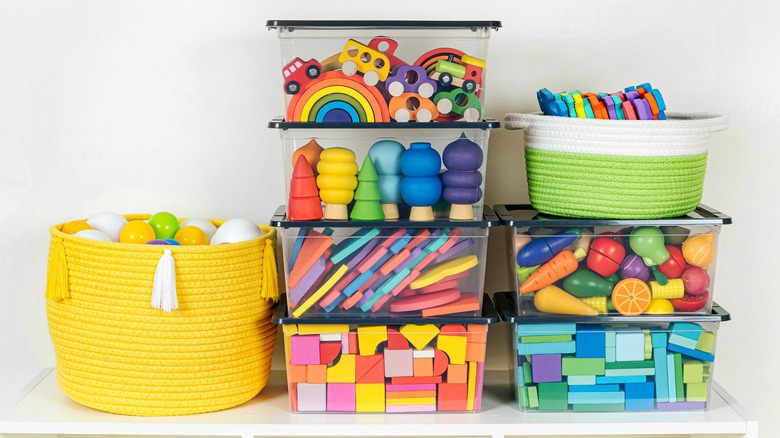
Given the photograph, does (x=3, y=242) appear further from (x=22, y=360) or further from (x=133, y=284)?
(x=133, y=284)

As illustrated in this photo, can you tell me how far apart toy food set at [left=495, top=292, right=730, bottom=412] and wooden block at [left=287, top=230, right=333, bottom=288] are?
0.32 m

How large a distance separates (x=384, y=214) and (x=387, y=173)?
66 millimetres

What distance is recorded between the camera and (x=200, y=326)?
56.1 inches

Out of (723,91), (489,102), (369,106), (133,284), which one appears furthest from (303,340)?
(723,91)

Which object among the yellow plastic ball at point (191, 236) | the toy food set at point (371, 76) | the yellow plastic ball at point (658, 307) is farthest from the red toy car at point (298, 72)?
the yellow plastic ball at point (658, 307)

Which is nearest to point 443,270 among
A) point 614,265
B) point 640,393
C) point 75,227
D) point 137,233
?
point 614,265

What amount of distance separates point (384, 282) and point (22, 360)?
0.79m

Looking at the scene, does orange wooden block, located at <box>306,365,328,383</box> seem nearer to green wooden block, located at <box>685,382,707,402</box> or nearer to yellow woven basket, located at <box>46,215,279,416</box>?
yellow woven basket, located at <box>46,215,279,416</box>

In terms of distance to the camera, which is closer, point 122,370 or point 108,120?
point 122,370

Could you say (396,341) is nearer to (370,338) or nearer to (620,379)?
(370,338)

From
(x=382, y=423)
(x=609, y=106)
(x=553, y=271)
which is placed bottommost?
(x=382, y=423)

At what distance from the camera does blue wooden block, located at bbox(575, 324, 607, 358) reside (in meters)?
1.44

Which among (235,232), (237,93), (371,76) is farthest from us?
(237,93)

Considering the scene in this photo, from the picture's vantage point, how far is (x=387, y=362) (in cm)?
144
